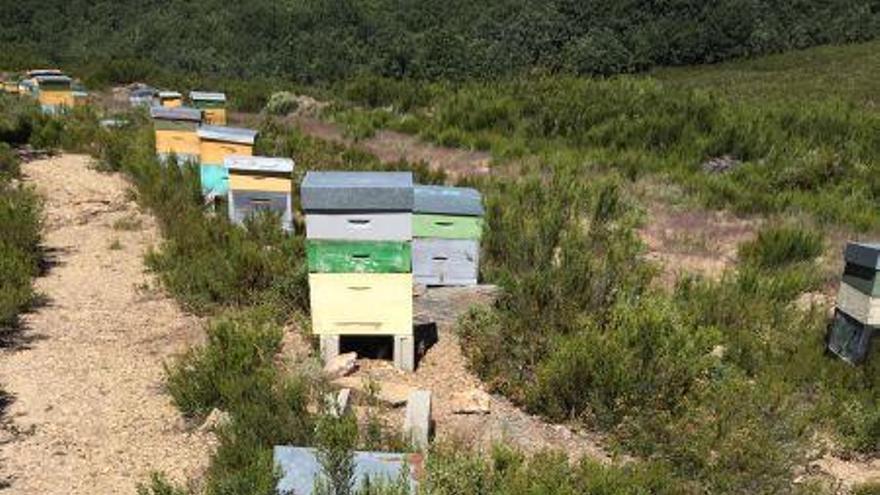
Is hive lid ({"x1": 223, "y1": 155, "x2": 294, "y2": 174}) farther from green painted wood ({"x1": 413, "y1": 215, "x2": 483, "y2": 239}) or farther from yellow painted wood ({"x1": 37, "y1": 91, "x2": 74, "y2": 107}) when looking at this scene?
yellow painted wood ({"x1": 37, "y1": 91, "x2": 74, "y2": 107})

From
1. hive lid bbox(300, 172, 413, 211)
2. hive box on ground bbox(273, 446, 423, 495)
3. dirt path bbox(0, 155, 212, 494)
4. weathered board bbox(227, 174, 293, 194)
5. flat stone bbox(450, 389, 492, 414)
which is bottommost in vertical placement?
dirt path bbox(0, 155, 212, 494)

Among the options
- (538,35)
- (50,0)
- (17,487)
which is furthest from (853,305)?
(50,0)

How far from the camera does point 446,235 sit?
7008mm

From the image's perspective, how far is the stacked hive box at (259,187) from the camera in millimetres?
8406

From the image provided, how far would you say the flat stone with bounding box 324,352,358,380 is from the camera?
546 centimetres

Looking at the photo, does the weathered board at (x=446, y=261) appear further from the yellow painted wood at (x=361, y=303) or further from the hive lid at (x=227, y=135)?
the hive lid at (x=227, y=135)

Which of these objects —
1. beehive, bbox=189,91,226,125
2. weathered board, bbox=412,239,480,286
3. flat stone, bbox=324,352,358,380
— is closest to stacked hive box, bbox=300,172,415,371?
flat stone, bbox=324,352,358,380

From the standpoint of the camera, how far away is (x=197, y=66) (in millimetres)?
65625

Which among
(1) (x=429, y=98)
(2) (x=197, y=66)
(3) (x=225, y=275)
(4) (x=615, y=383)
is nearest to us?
(4) (x=615, y=383)

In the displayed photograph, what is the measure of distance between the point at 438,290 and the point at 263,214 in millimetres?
2362

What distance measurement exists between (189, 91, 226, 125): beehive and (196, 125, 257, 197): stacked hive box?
5396 millimetres

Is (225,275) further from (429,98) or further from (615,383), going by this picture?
(429,98)

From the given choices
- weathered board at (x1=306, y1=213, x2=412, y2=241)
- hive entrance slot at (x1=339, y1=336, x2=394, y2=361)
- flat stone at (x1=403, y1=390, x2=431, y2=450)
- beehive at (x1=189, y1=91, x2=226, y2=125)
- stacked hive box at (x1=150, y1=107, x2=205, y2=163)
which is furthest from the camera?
beehive at (x1=189, y1=91, x2=226, y2=125)

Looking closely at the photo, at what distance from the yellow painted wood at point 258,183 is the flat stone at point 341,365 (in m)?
3.29
